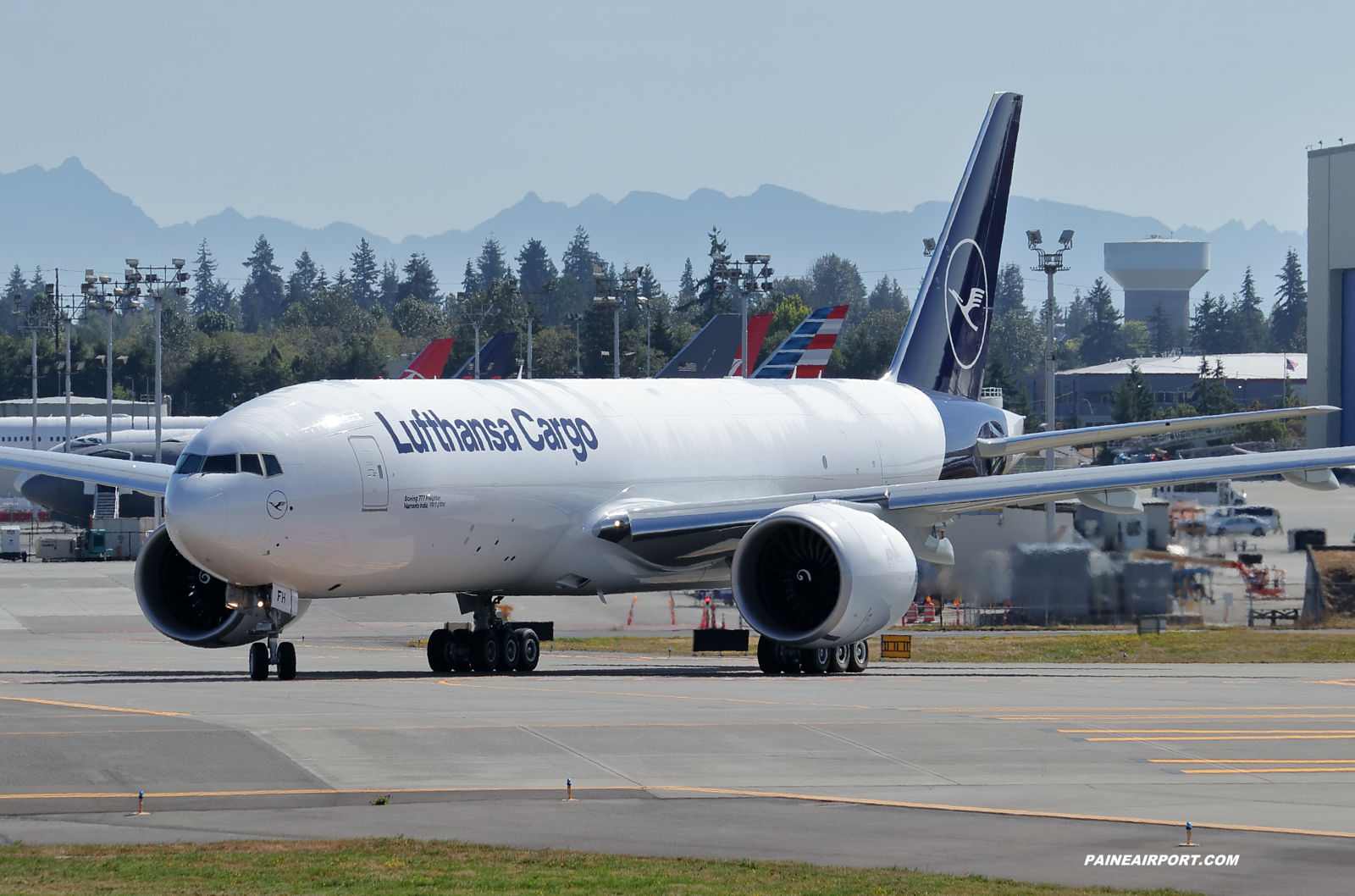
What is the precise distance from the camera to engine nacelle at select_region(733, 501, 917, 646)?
29.6 meters

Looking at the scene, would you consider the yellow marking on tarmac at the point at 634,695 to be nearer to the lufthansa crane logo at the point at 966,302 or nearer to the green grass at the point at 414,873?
the green grass at the point at 414,873

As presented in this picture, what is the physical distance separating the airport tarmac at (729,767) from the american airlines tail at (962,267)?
1347 centimetres

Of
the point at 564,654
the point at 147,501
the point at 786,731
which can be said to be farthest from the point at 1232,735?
the point at 147,501

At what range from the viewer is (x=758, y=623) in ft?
100

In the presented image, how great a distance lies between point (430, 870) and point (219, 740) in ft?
21.9

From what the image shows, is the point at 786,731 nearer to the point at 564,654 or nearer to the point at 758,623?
the point at 758,623

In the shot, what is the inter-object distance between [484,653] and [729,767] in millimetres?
13639

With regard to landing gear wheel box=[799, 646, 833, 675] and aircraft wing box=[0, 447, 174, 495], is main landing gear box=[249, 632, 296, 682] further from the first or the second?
landing gear wheel box=[799, 646, 833, 675]

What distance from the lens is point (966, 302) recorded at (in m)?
43.3

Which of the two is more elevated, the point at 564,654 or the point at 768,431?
the point at 768,431

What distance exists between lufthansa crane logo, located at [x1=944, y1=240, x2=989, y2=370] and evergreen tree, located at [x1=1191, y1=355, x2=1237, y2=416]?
119m

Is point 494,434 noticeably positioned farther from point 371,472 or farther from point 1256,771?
point 1256,771

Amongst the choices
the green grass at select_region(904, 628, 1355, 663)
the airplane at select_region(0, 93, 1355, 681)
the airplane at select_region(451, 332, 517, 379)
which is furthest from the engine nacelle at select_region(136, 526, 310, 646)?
the airplane at select_region(451, 332, 517, 379)

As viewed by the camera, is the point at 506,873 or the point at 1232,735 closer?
the point at 506,873
